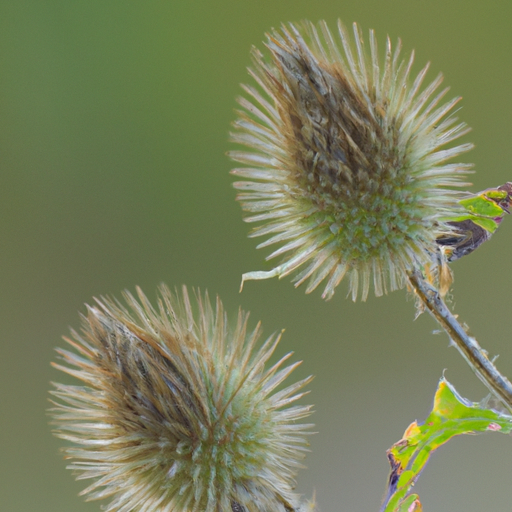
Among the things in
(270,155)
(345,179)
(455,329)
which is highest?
(270,155)

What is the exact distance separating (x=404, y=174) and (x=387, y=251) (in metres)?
0.11

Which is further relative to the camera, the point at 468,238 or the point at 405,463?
the point at 468,238

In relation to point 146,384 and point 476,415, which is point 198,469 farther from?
point 476,415

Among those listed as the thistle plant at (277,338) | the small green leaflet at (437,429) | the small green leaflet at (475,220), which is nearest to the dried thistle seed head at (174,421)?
the thistle plant at (277,338)

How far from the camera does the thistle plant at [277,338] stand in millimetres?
823

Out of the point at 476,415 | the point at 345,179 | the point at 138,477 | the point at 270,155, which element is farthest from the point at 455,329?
the point at 138,477

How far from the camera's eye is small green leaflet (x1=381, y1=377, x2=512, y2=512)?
85 cm

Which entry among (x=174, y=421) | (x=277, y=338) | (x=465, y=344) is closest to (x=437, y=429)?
(x=465, y=344)

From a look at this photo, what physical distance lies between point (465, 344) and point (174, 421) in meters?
0.40

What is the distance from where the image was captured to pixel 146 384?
82 centimetres

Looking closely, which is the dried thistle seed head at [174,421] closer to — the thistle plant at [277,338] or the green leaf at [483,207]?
the thistle plant at [277,338]

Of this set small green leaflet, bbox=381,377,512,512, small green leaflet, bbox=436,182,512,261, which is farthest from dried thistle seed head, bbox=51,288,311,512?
small green leaflet, bbox=436,182,512,261

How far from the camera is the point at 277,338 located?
0.83 meters

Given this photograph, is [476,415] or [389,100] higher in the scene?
[389,100]
